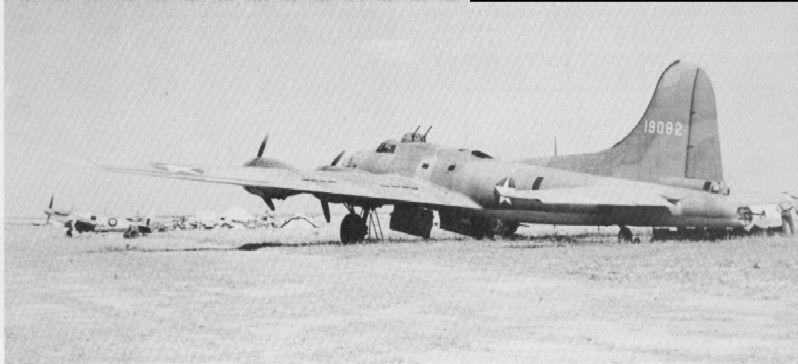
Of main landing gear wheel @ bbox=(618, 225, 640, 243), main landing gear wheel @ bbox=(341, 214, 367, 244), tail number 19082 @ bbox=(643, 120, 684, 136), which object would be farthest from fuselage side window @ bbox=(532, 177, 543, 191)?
main landing gear wheel @ bbox=(341, 214, 367, 244)

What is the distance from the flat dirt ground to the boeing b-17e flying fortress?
2.78m

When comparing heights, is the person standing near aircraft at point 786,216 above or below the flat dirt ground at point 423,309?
above

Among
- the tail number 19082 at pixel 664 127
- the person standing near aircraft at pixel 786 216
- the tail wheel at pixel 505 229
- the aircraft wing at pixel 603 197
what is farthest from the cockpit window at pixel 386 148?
the person standing near aircraft at pixel 786 216

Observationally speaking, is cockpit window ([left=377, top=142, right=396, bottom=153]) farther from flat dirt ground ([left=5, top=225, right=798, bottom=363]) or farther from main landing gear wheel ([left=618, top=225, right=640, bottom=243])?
flat dirt ground ([left=5, top=225, right=798, bottom=363])

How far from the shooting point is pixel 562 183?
21281 mm

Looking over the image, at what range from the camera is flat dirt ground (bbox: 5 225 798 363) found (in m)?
7.44

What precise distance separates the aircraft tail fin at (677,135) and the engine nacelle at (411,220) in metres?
7.44

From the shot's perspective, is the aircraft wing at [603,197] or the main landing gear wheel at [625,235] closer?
the aircraft wing at [603,197]

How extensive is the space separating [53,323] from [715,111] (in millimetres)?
16874

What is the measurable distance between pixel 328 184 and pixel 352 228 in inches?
86.3

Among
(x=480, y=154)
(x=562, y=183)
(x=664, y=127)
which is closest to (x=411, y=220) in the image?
(x=480, y=154)

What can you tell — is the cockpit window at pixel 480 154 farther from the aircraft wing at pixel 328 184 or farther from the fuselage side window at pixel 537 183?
the fuselage side window at pixel 537 183

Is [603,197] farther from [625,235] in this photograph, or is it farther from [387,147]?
[387,147]

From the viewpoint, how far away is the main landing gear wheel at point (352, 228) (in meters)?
24.7
